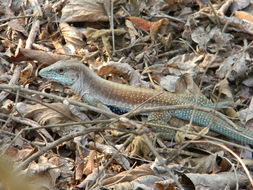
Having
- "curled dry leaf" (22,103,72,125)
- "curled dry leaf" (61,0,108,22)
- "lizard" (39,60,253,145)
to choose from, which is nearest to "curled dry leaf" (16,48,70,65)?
"lizard" (39,60,253,145)

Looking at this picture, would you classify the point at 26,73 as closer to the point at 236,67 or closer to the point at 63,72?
the point at 63,72

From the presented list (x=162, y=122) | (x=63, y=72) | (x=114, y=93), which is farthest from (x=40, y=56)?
(x=162, y=122)

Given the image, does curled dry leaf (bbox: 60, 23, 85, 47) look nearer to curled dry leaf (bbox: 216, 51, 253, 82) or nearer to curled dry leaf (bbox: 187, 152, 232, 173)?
curled dry leaf (bbox: 216, 51, 253, 82)

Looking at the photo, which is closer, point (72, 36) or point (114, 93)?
point (114, 93)

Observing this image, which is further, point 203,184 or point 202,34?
point 202,34

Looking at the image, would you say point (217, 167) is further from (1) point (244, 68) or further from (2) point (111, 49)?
(2) point (111, 49)

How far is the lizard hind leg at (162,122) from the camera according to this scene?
187 inches

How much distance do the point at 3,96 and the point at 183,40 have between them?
222 centimetres

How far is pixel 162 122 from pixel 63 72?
1139 millimetres

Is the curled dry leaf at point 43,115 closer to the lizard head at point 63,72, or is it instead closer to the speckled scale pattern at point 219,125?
the lizard head at point 63,72

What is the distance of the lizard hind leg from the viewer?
4746 millimetres

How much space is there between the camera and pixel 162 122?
4938mm

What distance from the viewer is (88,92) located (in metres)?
5.13

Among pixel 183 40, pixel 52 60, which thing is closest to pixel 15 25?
pixel 52 60
